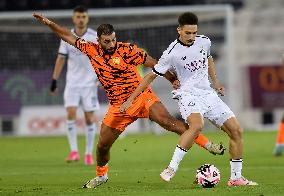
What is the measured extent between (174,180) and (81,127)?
11394 millimetres

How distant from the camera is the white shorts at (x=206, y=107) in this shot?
33.1 feet

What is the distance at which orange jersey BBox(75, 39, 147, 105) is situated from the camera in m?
10.6

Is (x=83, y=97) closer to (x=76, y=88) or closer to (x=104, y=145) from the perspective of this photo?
(x=76, y=88)

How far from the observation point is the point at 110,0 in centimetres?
2720

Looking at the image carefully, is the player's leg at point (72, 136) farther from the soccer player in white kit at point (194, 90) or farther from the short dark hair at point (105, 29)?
the soccer player in white kit at point (194, 90)

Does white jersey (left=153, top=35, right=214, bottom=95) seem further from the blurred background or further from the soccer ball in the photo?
the blurred background

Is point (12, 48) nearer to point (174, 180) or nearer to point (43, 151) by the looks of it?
point (43, 151)

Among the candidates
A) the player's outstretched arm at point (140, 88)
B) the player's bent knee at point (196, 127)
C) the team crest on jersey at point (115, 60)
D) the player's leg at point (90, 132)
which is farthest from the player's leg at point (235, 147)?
the player's leg at point (90, 132)

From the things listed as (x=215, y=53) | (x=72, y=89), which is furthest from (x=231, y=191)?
(x=215, y=53)

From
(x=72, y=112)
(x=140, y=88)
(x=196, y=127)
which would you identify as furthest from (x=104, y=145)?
(x=72, y=112)

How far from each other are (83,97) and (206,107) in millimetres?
5149

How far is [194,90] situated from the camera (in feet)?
33.5

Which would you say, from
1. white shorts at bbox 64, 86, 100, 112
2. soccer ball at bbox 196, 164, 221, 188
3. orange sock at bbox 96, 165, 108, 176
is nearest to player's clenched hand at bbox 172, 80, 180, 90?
soccer ball at bbox 196, 164, 221, 188

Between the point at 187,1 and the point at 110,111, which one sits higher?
the point at 187,1
